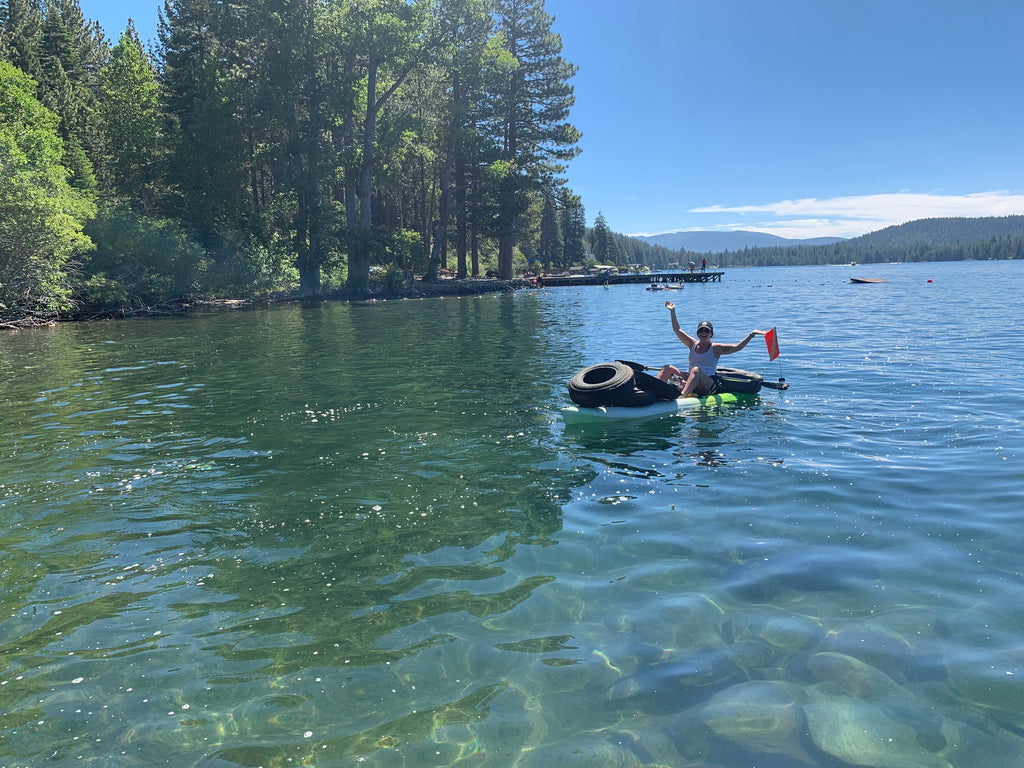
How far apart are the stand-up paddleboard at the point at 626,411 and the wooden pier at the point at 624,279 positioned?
63.1m

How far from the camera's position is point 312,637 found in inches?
185

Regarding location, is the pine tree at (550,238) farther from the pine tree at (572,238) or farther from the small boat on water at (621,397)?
the small boat on water at (621,397)

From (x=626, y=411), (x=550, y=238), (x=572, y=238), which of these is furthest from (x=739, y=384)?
(x=572, y=238)

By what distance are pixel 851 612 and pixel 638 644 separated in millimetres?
1772

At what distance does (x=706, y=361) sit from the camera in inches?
495

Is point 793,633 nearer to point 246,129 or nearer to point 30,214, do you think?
point 30,214

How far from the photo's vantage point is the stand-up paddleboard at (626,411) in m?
10.7

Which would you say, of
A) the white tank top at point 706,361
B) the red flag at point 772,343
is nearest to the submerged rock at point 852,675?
the white tank top at point 706,361

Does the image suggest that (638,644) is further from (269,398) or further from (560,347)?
(560,347)

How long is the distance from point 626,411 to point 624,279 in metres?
75.8

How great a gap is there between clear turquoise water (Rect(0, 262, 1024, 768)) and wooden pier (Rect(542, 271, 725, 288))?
65.1 metres

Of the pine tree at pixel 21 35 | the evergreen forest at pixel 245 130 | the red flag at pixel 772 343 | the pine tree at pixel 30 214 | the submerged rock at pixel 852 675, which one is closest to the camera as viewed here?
the submerged rock at pixel 852 675

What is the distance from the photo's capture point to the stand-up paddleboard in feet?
35.1

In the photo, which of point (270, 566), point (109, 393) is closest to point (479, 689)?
point (270, 566)
